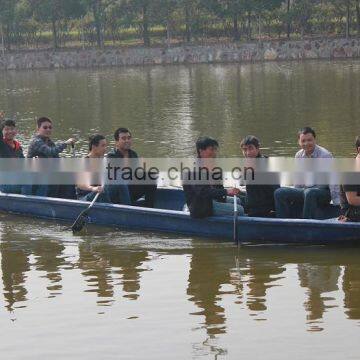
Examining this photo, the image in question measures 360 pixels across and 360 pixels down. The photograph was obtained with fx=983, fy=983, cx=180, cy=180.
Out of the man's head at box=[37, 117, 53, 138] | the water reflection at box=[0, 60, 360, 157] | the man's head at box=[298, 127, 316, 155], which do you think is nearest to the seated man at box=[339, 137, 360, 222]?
the man's head at box=[298, 127, 316, 155]

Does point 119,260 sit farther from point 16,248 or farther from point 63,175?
point 63,175

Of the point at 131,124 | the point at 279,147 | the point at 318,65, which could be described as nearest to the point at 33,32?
the point at 318,65

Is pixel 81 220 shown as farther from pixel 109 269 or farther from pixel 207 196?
pixel 207 196

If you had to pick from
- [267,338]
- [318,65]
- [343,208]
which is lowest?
[267,338]

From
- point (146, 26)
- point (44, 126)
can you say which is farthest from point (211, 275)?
point (146, 26)

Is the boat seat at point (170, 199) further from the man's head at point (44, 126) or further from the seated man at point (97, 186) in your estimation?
the man's head at point (44, 126)

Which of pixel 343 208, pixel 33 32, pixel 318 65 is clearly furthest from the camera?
pixel 33 32

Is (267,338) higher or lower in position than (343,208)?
lower

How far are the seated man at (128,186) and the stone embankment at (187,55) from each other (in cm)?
4167

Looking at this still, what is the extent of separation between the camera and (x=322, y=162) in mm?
11641

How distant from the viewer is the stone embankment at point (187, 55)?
176 ft

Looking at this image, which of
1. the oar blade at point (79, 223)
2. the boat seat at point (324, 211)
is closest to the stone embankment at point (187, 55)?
the oar blade at point (79, 223)

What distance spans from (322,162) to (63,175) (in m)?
3.97

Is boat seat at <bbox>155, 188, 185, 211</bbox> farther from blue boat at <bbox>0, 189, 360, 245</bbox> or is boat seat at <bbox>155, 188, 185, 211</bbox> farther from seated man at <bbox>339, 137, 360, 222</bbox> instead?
seated man at <bbox>339, 137, 360, 222</bbox>
